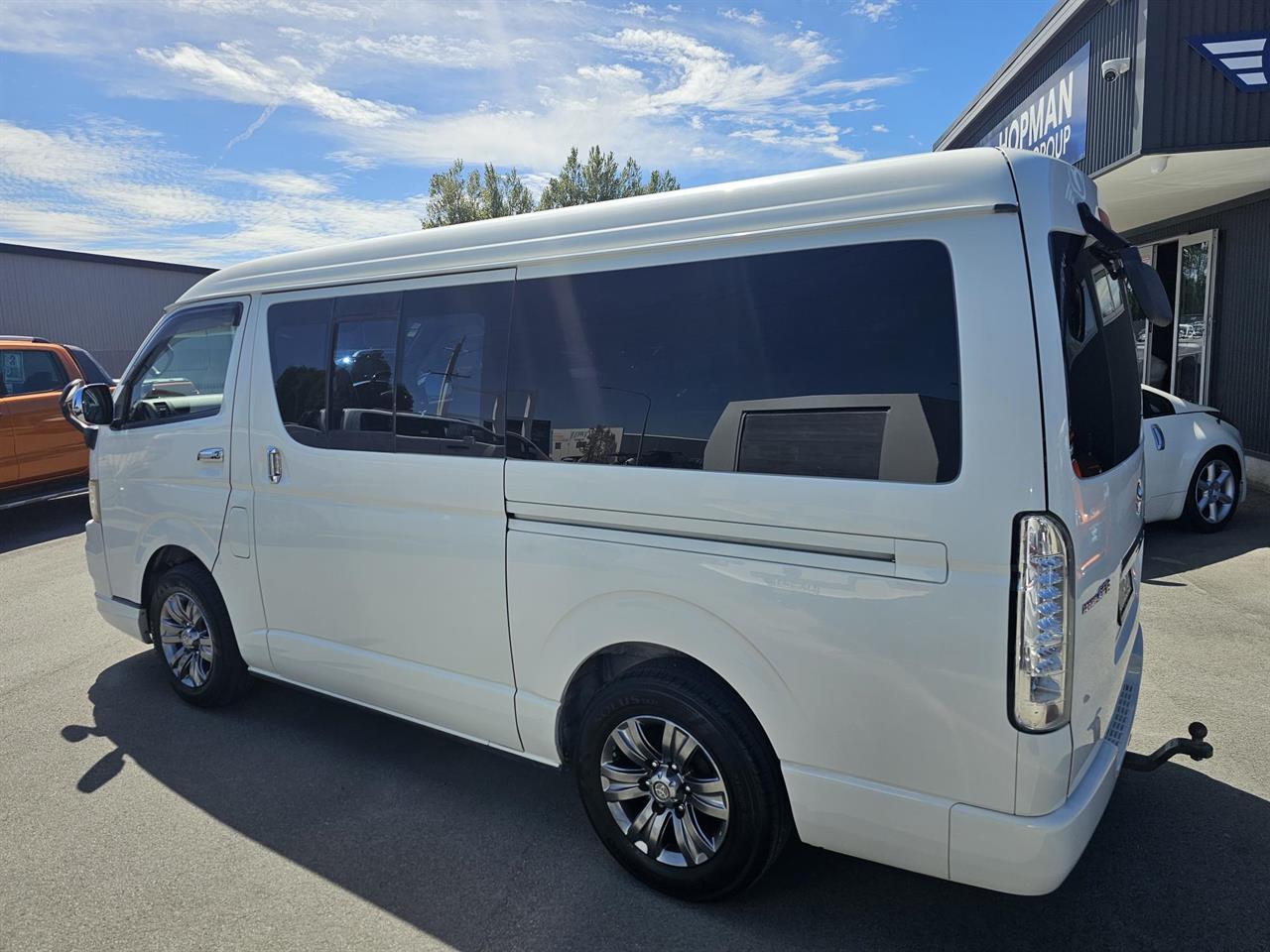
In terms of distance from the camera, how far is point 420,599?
3.39 m

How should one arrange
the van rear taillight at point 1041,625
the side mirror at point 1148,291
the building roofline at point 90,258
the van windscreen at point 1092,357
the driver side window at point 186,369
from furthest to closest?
the building roofline at point 90,258 < the driver side window at point 186,369 < the side mirror at point 1148,291 < the van windscreen at point 1092,357 < the van rear taillight at point 1041,625

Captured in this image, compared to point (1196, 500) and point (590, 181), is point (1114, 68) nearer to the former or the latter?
point (1196, 500)

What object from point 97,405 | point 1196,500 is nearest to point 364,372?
point 97,405

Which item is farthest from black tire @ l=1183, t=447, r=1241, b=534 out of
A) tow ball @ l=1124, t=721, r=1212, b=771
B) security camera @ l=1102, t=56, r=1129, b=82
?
tow ball @ l=1124, t=721, r=1212, b=771

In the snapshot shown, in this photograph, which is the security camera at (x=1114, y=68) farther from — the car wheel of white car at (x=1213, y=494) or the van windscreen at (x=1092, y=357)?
the van windscreen at (x=1092, y=357)

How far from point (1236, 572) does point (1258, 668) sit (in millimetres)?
2019

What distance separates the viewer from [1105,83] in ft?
29.7

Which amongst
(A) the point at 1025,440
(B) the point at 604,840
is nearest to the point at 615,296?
(A) the point at 1025,440

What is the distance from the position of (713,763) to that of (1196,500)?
21.5ft

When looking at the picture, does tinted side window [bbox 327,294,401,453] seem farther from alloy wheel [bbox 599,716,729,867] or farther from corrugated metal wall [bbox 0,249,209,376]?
corrugated metal wall [bbox 0,249,209,376]

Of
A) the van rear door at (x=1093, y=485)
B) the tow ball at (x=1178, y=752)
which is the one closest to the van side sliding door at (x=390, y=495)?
the van rear door at (x=1093, y=485)

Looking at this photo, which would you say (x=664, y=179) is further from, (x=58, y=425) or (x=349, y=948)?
(x=349, y=948)

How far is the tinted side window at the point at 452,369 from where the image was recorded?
3186 mm

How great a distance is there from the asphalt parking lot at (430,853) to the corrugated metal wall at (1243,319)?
6147 mm
